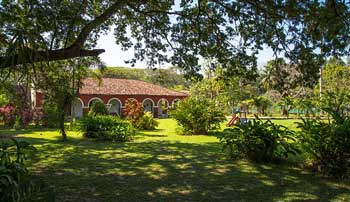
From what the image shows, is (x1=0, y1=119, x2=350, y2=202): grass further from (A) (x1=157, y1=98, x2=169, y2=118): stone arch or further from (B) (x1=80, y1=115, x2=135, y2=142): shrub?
(A) (x1=157, y1=98, x2=169, y2=118): stone arch

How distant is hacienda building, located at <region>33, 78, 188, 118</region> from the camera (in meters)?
31.1

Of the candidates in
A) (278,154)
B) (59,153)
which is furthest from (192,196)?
(59,153)

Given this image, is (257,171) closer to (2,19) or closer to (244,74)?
(244,74)

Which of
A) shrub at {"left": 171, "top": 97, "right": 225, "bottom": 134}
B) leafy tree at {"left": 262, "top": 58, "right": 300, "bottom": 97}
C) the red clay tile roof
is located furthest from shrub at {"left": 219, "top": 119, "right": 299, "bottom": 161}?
the red clay tile roof

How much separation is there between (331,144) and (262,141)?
5.35ft

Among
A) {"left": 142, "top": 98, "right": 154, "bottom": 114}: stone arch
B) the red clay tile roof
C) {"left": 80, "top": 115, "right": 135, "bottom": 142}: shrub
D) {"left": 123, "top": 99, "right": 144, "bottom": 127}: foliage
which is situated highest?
the red clay tile roof

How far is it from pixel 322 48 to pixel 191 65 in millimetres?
3160

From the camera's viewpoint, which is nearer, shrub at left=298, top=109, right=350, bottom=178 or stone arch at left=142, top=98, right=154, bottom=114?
shrub at left=298, top=109, right=350, bottom=178

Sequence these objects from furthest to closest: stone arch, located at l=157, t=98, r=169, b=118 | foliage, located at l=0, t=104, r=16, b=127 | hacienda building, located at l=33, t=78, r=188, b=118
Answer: stone arch, located at l=157, t=98, r=169, b=118
hacienda building, located at l=33, t=78, r=188, b=118
foliage, located at l=0, t=104, r=16, b=127

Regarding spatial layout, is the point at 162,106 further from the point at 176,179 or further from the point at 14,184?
the point at 14,184

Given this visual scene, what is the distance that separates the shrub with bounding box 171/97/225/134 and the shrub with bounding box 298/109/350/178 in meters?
8.63

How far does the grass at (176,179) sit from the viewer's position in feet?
15.7

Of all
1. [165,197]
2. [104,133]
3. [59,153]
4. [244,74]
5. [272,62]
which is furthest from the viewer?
[104,133]

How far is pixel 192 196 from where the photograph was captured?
475cm
